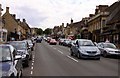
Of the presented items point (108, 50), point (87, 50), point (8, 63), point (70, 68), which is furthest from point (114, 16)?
point (8, 63)

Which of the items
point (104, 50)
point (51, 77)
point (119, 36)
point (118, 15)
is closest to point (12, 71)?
point (51, 77)

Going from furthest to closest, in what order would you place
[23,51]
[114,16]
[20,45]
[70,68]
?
1. [114,16]
2. [20,45]
3. [23,51]
4. [70,68]

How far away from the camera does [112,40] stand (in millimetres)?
49844

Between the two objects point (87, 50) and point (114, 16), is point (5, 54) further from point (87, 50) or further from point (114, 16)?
point (114, 16)

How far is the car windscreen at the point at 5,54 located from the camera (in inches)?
399

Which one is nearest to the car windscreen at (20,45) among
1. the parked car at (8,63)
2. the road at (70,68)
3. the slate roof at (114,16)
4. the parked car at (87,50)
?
the road at (70,68)

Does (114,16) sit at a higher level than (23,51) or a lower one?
higher

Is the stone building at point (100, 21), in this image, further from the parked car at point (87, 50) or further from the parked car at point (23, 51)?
the parked car at point (23, 51)

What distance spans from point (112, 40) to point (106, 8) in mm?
18066

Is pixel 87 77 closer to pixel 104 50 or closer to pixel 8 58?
pixel 8 58

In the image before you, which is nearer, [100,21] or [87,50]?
[87,50]

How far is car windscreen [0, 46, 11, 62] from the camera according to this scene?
10.1 m

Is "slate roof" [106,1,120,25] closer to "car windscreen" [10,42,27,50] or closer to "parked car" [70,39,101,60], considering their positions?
"parked car" [70,39,101,60]

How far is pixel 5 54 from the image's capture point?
10469 millimetres
